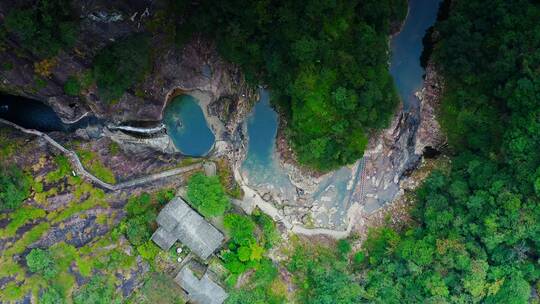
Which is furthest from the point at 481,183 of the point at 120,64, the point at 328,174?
the point at 120,64

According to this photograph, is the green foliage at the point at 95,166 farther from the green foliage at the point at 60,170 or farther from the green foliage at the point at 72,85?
the green foliage at the point at 72,85

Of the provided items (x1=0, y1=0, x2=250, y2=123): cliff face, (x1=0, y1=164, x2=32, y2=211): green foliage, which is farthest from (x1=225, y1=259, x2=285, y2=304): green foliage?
(x1=0, y1=164, x2=32, y2=211): green foliage

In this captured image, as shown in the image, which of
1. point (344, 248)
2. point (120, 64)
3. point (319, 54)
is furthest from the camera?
point (344, 248)

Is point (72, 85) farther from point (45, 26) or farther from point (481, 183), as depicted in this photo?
point (481, 183)

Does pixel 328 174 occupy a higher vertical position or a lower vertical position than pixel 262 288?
higher

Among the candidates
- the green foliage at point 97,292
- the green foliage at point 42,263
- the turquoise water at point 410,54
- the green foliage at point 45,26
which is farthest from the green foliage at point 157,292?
the turquoise water at point 410,54

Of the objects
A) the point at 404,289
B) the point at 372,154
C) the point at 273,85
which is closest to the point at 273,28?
the point at 273,85
